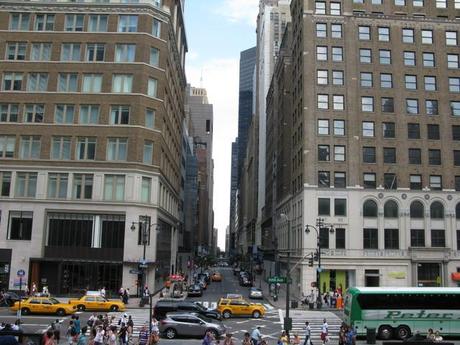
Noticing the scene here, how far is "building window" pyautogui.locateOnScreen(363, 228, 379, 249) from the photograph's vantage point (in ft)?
219

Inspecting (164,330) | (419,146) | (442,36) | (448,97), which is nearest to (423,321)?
(164,330)

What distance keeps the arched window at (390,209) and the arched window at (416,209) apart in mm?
1965

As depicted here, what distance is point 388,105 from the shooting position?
229 feet

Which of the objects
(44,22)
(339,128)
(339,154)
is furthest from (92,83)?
(339,154)

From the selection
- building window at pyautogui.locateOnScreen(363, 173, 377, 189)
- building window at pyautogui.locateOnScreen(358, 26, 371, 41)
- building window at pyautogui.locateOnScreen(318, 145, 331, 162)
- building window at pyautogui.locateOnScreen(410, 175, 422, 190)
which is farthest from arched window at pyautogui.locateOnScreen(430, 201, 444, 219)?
building window at pyautogui.locateOnScreen(358, 26, 371, 41)

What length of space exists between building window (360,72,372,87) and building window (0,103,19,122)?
141ft

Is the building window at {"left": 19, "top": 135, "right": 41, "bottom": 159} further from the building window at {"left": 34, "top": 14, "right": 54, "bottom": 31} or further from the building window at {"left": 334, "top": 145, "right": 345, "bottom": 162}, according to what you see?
the building window at {"left": 334, "top": 145, "right": 345, "bottom": 162}

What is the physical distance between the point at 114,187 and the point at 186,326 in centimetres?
2959

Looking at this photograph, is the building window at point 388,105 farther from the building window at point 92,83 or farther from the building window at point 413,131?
the building window at point 92,83

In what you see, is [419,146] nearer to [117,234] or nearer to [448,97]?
[448,97]

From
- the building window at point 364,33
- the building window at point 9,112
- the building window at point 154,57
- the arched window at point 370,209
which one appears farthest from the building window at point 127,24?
the arched window at point 370,209

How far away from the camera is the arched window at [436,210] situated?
67688 mm

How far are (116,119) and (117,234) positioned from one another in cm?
1355

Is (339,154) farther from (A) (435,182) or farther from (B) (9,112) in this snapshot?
Answer: (B) (9,112)
